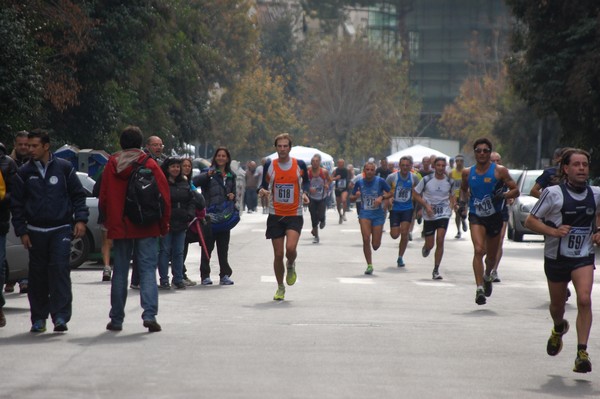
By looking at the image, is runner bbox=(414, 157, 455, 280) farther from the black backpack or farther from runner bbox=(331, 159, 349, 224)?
runner bbox=(331, 159, 349, 224)

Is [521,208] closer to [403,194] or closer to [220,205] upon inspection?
[403,194]

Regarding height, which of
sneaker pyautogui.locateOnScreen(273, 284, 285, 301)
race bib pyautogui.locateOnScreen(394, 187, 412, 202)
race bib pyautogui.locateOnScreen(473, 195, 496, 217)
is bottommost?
sneaker pyautogui.locateOnScreen(273, 284, 285, 301)

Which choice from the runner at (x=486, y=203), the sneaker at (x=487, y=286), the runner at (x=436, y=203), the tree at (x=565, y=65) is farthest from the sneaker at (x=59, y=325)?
the tree at (x=565, y=65)

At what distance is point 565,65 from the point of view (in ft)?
97.0

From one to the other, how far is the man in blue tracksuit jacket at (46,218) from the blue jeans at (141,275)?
1.38ft

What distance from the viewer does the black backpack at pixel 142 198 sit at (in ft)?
38.1

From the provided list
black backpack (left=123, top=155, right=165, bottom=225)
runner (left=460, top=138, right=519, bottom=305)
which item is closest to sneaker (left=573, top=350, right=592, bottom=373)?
black backpack (left=123, top=155, right=165, bottom=225)

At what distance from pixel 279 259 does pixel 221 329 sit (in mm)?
3370

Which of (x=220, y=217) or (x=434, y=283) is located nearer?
(x=220, y=217)

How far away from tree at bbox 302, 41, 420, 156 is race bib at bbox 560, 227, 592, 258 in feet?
304

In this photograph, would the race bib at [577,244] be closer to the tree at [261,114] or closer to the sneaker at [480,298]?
the sneaker at [480,298]

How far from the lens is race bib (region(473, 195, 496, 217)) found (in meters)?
15.1

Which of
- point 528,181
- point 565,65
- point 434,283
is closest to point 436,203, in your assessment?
point 434,283

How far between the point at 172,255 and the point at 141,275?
4933 mm
